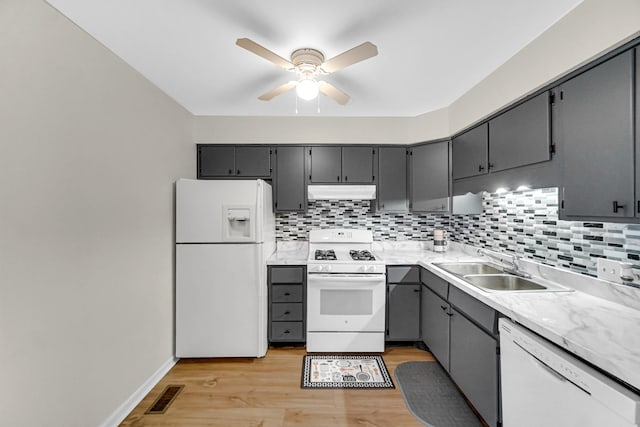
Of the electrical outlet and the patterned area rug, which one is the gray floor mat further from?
the electrical outlet

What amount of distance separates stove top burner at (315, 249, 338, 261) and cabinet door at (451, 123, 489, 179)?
1485 millimetres

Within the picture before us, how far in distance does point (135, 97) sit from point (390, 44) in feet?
6.14

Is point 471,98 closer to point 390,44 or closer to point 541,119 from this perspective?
point 541,119

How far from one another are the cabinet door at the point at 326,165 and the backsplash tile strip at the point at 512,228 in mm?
342

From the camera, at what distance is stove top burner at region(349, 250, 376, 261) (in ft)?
9.40

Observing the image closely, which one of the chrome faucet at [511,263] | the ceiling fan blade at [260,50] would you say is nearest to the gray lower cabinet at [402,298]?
the chrome faucet at [511,263]

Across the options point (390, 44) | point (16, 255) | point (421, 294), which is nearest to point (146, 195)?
point (16, 255)

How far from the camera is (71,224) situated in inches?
61.4

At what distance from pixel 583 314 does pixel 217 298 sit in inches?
101

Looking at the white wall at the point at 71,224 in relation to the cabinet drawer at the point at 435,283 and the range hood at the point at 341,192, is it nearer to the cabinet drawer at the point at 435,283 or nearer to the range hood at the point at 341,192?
the range hood at the point at 341,192

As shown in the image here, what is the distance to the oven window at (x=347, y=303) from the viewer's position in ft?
8.91

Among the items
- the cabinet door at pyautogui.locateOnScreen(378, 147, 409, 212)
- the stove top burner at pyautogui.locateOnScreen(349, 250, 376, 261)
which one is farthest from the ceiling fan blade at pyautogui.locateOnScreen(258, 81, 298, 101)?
the stove top burner at pyautogui.locateOnScreen(349, 250, 376, 261)

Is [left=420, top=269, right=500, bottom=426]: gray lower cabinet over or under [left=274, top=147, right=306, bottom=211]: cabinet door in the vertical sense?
under

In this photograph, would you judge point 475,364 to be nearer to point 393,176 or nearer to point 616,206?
point 616,206
